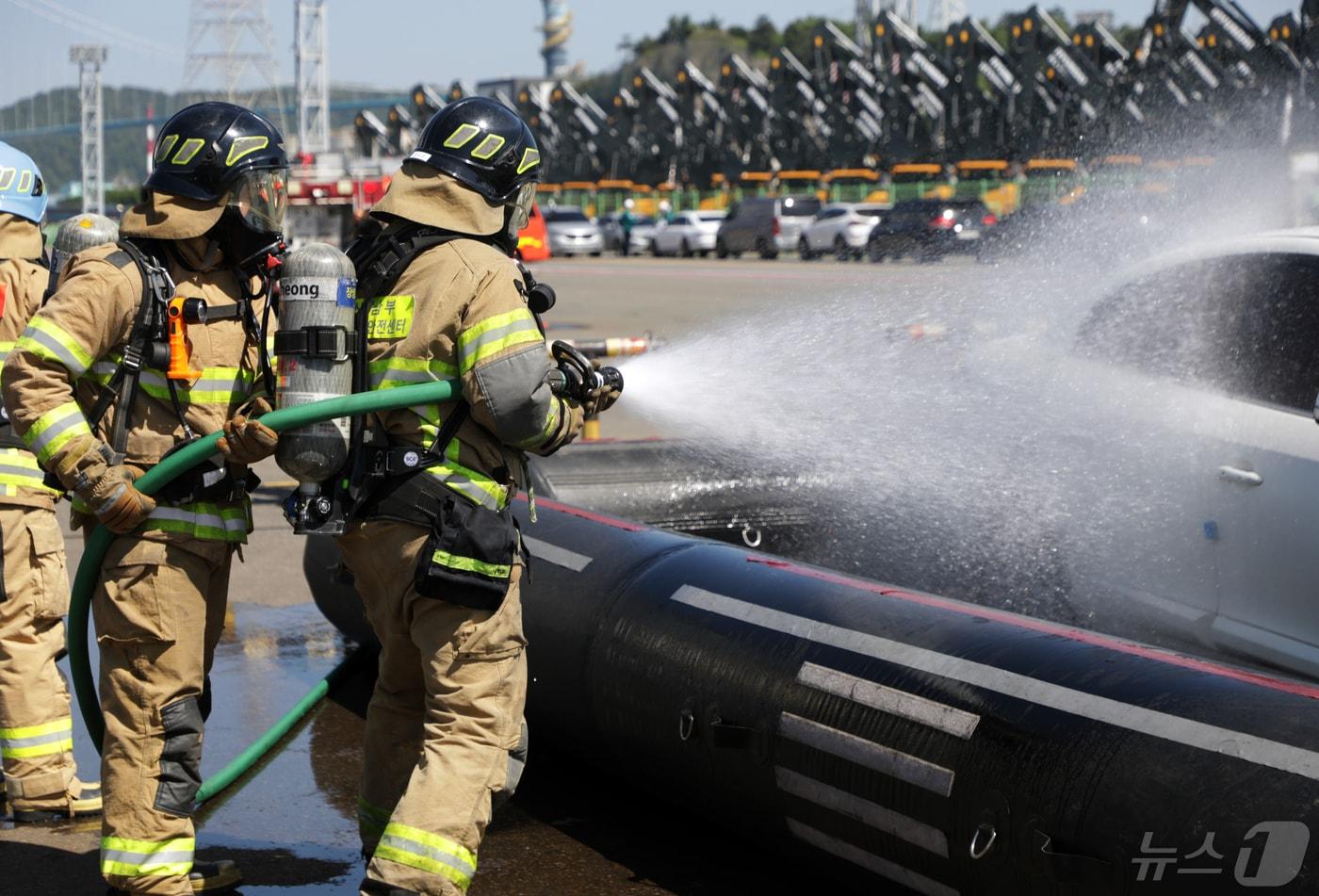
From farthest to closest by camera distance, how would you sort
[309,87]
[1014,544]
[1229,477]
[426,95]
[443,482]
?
[309,87] → [426,95] → [1014,544] → [1229,477] → [443,482]

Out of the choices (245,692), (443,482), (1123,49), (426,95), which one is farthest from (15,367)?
(426,95)

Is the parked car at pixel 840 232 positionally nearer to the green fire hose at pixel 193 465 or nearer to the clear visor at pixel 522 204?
the clear visor at pixel 522 204

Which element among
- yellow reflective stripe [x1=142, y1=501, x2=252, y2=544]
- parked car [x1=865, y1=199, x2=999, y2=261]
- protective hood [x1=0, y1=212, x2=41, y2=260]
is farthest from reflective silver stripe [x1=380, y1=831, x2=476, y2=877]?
parked car [x1=865, y1=199, x2=999, y2=261]

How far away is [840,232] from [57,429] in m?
34.7

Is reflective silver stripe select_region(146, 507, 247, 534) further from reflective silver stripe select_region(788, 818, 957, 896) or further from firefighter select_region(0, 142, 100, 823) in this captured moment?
reflective silver stripe select_region(788, 818, 957, 896)

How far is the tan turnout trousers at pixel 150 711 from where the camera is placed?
3.70 meters

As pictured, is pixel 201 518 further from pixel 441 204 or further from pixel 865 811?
pixel 865 811

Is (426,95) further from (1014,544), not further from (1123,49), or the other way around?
(1014,544)

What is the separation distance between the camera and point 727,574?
4.21 meters

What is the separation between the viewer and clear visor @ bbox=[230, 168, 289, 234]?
3854 millimetres

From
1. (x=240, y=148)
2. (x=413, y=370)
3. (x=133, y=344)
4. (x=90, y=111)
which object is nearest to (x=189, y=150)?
(x=240, y=148)

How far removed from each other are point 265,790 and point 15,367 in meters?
1.76

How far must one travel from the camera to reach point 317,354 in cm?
353

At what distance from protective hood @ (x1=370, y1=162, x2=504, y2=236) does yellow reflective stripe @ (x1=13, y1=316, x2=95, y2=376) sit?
2.52ft
